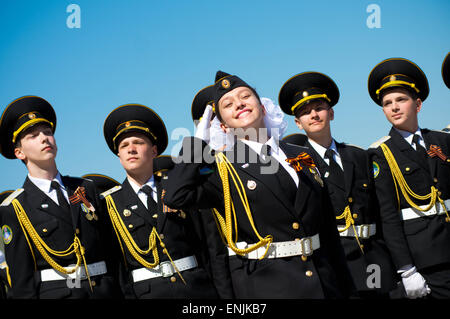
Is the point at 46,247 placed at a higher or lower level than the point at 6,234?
lower

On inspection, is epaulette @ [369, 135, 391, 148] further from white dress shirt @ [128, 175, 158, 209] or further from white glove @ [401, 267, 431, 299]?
white dress shirt @ [128, 175, 158, 209]

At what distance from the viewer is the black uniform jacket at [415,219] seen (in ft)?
21.1

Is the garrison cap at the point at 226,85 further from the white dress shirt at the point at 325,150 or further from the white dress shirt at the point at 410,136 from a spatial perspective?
the white dress shirt at the point at 410,136

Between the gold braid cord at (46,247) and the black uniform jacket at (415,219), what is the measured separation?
4.01m

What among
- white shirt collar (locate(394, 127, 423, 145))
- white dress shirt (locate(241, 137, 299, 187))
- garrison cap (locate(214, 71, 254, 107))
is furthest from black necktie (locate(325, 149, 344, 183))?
garrison cap (locate(214, 71, 254, 107))

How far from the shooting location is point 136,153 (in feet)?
20.9

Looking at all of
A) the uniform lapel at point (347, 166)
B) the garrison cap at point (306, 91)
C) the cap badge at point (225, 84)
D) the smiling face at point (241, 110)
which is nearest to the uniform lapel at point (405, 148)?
the uniform lapel at point (347, 166)

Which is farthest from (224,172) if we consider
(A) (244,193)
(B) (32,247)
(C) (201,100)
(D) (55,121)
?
(C) (201,100)

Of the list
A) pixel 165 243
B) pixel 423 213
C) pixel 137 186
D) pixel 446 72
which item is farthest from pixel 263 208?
pixel 446 72

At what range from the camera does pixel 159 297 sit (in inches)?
230

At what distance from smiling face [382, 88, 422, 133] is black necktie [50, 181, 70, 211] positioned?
4.63 m

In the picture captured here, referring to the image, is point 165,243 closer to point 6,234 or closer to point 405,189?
point 6,234

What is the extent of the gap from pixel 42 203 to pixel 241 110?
2.93m
